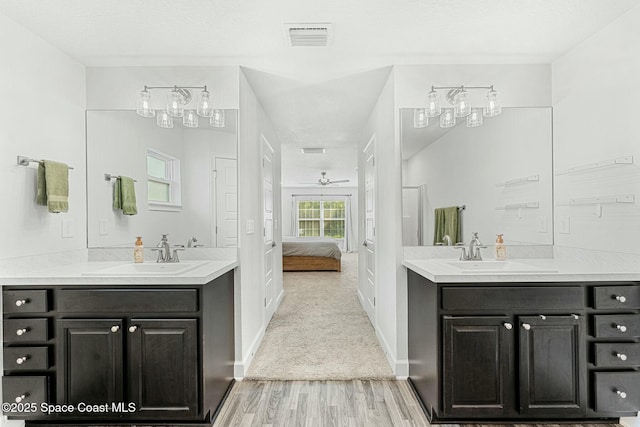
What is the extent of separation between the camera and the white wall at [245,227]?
251 cm

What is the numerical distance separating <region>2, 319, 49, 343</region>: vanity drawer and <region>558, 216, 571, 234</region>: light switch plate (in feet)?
10.9

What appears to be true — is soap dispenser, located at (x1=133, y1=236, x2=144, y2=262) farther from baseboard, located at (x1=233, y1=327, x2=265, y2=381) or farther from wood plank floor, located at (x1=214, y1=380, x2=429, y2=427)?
wood plank floor, located at (x1=214, y1=380, x2=429, y2=427)

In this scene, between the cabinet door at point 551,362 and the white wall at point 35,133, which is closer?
the cabinet door at point 551,362

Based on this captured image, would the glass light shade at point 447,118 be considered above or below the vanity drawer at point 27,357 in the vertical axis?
above

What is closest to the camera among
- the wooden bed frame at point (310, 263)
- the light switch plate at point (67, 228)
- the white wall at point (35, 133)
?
the white wall at point (35, 133)

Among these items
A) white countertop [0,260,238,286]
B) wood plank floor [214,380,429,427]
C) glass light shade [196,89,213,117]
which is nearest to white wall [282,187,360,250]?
glass light shade [196,89,213,117]

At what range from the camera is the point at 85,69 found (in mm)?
2480

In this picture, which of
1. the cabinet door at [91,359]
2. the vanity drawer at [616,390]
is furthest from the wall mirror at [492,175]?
the cabinet door at [91,359]

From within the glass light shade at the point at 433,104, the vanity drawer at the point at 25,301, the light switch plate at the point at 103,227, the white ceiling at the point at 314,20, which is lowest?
the vanity drawer at the point at 25,301

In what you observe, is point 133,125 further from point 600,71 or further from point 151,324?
point 600,71

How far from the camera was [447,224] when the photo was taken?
2.56 meters

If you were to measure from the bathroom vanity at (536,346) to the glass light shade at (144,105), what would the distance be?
2227 mm

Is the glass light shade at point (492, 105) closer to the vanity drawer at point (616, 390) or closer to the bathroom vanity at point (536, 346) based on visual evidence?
the bathroom vanity at point (536, 346)

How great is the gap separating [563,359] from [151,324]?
223cm
